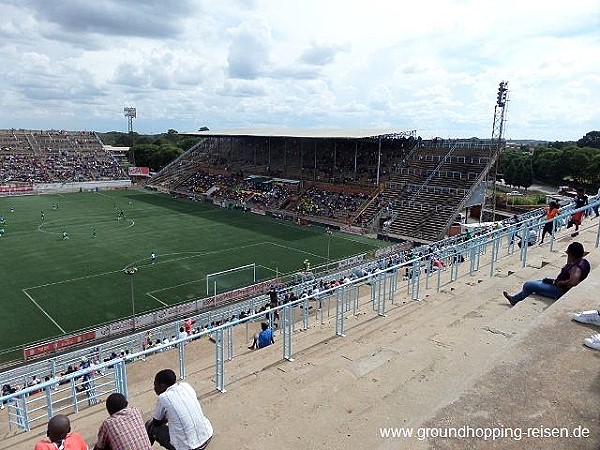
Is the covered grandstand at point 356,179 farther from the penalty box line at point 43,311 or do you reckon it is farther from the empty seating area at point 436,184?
the penalty box line at point 43,311

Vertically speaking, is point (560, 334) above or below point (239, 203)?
above

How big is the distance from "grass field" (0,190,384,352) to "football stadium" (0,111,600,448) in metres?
0.19

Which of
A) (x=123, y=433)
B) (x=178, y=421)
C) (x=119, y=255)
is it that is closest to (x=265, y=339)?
(x=178, y=421)

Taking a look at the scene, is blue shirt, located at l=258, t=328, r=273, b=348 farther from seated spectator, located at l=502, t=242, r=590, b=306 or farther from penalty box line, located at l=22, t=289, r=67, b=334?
penalty box line, located at l=22, t=289, r=67, b=334

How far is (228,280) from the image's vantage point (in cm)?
2855

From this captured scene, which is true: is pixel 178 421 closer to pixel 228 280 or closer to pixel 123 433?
pixel 123 433

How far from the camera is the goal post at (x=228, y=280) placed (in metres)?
27.4

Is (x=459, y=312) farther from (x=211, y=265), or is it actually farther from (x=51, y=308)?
(x=211, y=265)

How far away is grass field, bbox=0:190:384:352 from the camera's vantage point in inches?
974

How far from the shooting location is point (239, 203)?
187ft

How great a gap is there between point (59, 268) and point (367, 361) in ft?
95.9

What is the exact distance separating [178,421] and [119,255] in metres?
32.6

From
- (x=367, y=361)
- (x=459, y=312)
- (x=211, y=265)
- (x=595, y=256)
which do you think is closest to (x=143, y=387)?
(x=367, y=361)

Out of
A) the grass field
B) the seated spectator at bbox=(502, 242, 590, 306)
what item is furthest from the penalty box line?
the seated spectator at bbox=(502, 242, 590, 306)
